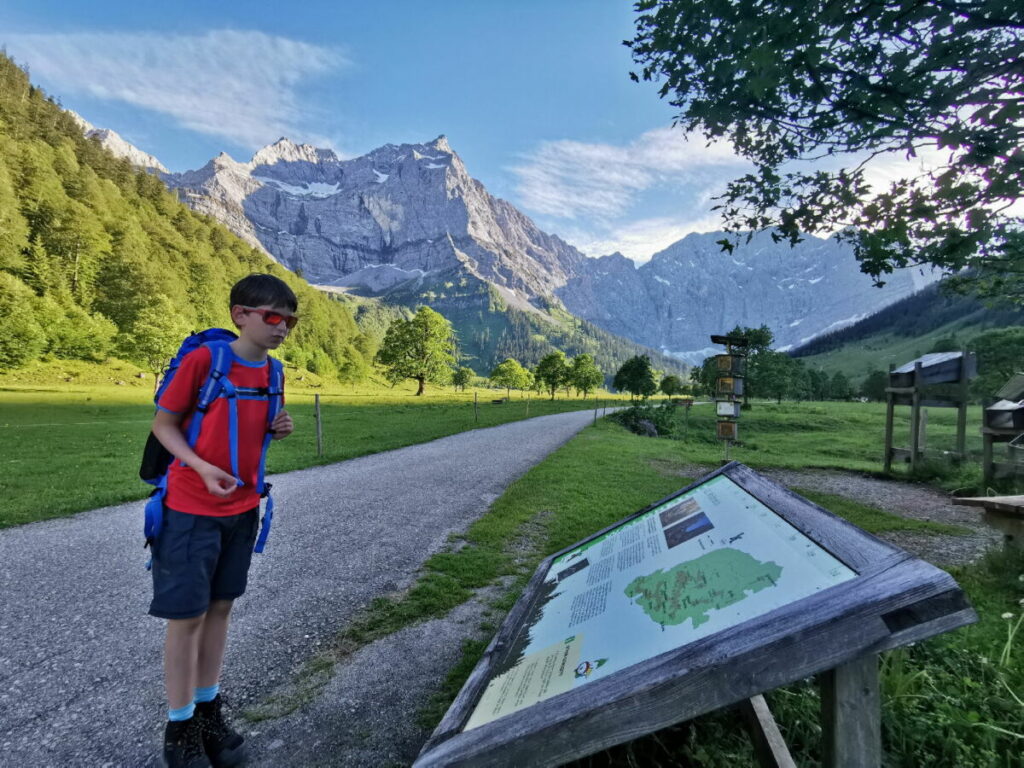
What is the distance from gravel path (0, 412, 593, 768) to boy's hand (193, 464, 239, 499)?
1700mm

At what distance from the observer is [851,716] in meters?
1.64

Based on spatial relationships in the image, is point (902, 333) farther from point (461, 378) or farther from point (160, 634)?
point (160, 634)

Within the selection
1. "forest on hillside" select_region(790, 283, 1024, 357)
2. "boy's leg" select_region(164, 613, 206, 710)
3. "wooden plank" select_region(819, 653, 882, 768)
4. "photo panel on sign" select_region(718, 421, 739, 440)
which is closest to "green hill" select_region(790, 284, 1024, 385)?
"forest on hillside" select_region(790, 283, 1024, 357)

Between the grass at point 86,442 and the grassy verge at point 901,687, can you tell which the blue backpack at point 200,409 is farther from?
the grass at point 86,442

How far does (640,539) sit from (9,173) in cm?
9458

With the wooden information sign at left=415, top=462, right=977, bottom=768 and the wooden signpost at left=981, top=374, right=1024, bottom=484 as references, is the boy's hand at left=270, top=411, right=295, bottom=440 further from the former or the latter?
the wooden signpost at left=981, top=374, right=1024, bottom=484

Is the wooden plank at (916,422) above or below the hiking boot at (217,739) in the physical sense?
above

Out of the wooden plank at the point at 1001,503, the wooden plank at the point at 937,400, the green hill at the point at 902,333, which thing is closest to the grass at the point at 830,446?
the wooden plank at the point at 937,400

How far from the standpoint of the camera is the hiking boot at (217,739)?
2.79 m

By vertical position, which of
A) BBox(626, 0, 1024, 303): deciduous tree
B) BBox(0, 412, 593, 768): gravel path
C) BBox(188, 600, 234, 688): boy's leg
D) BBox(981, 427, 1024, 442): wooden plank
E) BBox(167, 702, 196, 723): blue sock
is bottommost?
BBox(0, 412, 593, 768): gravel path

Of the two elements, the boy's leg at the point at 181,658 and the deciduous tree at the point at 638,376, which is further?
the deciduous tree at the point at 638,376

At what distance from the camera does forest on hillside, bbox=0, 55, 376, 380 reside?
47.3 meters

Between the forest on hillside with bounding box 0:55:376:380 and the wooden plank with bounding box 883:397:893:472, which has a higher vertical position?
the forest on hillside with bounding box 0:55:376:380

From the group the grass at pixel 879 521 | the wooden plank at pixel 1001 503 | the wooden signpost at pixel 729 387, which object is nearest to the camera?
the wooden plank at pixel 1001 503
